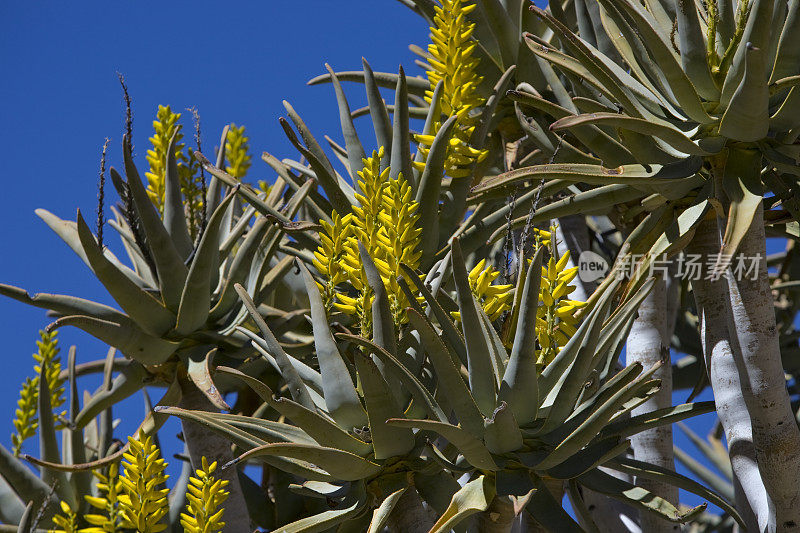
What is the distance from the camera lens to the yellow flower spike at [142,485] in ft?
7.11

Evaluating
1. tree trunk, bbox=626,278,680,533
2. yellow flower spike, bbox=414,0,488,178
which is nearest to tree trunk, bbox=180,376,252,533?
yellow flower spike, bbox=414,0,488,178

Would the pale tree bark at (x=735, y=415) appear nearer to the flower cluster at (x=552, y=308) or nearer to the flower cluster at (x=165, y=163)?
the flower cluster at (x=552, y=308)

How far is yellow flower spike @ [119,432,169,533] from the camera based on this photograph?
217 cm

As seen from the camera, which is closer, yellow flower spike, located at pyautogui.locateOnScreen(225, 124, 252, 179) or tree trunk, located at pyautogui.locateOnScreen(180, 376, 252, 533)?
tree trunk, located at pyautogui.locateOnScreen(180, 376, 252, 533)

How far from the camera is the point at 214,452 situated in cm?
290

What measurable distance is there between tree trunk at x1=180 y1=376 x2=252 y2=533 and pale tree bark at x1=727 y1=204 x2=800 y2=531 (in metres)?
1.41

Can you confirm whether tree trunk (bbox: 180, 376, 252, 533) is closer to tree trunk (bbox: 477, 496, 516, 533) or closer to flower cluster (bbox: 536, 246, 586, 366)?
tree trunk (bbox: 477, 496, 516, 533)

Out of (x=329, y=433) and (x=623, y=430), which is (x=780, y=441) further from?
(x=329, y=433)

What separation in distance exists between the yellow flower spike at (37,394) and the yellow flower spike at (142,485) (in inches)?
48.5

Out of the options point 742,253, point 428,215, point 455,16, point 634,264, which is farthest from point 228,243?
point 742,253

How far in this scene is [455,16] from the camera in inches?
101

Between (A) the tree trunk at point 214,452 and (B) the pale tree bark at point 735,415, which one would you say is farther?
(A) the tree trunk at point 214,452

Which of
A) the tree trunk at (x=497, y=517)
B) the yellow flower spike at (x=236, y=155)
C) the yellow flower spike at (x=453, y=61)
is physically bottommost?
the tree trunk at (x=497, y=517)

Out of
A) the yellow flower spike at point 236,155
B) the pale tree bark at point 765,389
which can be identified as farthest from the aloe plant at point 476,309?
the yellow flower spike at point 236,155
